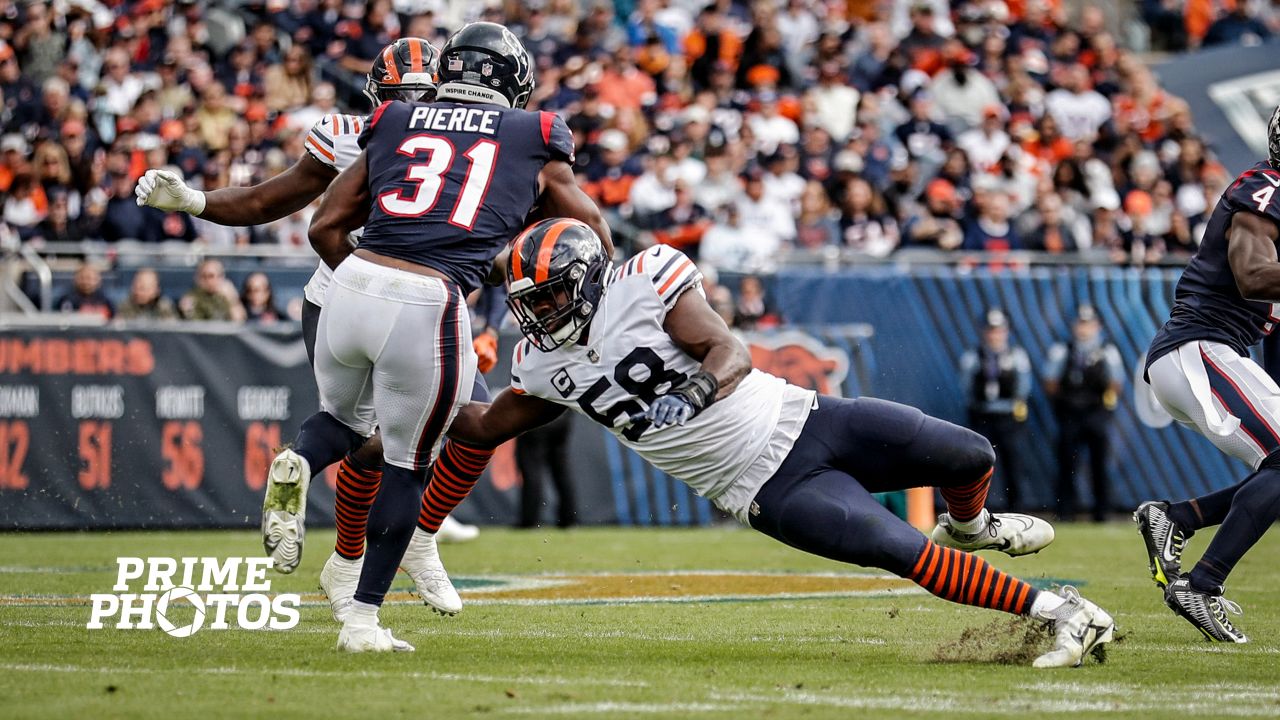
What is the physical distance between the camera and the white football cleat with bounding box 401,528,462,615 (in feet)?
21.5

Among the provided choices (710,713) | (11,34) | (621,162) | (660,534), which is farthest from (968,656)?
(11,34)

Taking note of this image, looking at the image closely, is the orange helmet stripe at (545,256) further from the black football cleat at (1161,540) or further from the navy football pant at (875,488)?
the black football cleat at (1161,540)

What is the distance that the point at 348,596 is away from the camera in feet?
20.7

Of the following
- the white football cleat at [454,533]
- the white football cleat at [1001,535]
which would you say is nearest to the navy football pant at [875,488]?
the white football cleat at [1001,535]

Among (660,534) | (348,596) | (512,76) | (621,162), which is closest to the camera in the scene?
(512,76)

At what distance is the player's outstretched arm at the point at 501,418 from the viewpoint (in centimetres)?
567

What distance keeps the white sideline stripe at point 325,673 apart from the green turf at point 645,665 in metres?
0.01

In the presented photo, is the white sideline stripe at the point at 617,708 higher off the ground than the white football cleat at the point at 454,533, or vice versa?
the white sideline stripe at the point at 617,708

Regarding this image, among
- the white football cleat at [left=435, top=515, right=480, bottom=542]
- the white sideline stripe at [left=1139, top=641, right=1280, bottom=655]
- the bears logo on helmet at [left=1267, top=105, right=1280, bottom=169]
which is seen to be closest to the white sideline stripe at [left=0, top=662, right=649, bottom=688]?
the white sideline stripe at [left=1139, top=641, right=1280, bottom=655]

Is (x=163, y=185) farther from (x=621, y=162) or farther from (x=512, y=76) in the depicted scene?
(x=621, y=162)

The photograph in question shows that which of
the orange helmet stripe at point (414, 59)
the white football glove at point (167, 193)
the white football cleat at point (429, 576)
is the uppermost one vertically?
the orange helmet stripe at point (414, 59)

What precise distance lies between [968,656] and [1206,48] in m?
17.5

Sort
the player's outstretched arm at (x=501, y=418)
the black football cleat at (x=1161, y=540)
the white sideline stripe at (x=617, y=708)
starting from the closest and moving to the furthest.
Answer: the white sideline stripe at (x=617, y=708)
the player's outstretched arm at (x=501, y=418)
the black football cleat at (x=1161, y=540)

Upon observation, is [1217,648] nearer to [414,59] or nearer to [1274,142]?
[1274,142]
